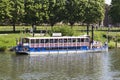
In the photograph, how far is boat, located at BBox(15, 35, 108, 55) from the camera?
103m

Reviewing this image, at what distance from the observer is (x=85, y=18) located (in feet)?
480

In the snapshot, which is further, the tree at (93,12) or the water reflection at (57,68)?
the tree at (93,12)

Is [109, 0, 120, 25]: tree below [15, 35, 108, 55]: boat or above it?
above

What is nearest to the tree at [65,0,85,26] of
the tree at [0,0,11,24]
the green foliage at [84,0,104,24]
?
the green foliage at [84,0,104,24]

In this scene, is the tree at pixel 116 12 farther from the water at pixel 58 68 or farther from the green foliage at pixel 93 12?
the water at pixel 58 68

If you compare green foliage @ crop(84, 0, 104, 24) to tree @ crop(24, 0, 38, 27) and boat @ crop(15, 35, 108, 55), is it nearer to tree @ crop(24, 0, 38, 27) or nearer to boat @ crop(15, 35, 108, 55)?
tree @ crop(24, 0, 38, 27)

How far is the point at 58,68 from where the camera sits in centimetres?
7600

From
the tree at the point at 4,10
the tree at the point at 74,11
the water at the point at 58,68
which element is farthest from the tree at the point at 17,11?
the water at the point at 58,68

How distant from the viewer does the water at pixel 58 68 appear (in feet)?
216

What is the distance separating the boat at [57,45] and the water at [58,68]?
22.6 feet

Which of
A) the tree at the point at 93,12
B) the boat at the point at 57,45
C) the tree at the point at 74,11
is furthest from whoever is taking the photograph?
the tree at the point at 93,12

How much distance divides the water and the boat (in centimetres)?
688

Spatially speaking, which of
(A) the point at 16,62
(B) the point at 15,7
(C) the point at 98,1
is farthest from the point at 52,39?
(C) the point at 98,1

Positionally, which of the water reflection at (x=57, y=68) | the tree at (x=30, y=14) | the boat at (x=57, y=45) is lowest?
the water reflection at (x=57, y=68)
